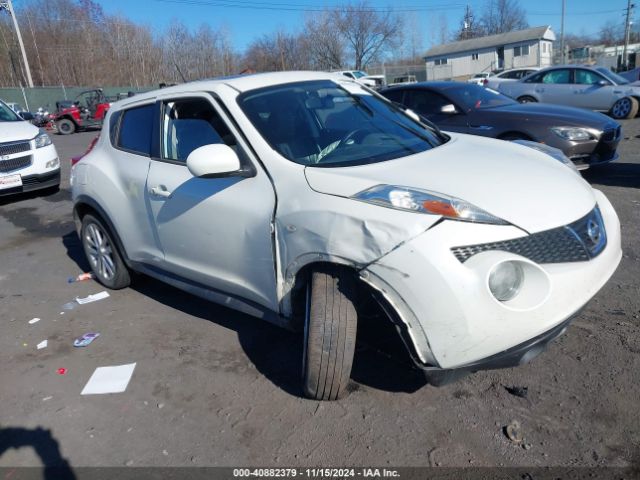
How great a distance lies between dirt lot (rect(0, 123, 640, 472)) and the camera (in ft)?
7.91

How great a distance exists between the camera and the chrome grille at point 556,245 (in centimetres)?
223

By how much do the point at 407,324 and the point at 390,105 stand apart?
2147 mm

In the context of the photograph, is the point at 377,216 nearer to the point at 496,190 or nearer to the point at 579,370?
the point at 496,190

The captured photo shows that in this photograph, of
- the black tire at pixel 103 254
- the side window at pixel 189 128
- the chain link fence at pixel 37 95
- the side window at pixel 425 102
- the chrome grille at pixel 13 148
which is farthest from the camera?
the chain link fence at pixel 37 95

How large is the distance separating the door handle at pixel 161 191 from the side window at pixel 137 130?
359 mm

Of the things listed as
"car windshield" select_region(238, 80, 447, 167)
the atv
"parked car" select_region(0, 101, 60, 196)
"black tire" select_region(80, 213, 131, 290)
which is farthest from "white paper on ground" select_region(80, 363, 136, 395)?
the atv

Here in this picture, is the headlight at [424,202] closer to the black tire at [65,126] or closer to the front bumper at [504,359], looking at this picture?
the front bumper at [504,359]

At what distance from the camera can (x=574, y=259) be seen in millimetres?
2359

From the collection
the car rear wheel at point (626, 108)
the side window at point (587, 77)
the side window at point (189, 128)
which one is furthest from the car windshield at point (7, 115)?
the car rear wheel at point (626, 108)

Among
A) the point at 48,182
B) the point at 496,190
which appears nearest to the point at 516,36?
the point at 48,182

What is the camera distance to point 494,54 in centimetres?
5784

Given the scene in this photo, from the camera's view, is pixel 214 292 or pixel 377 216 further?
pixel 214 292

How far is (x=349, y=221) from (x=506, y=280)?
75 centimetres

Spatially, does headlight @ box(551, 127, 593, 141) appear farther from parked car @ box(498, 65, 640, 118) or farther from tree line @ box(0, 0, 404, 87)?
tree line @ box(0, 0, 404, 87)
